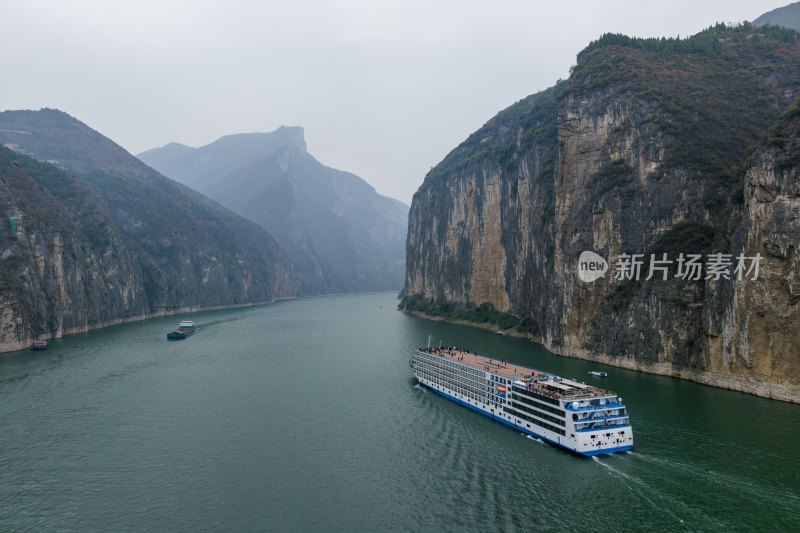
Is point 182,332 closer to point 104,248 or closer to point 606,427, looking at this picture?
point 104,248

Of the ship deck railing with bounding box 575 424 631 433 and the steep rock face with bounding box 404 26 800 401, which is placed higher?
the steep rock face with bounding box 404 26 800 401

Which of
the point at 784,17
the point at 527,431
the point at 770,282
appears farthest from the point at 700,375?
the point at 784,17

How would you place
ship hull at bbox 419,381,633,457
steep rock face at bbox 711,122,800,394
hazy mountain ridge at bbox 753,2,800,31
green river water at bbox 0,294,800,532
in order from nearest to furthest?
1. green river water at bbox 0,294,800,532
2. ship hull at bbox 419,381,633,457
3. steep rock face at bbox 711,122,800,394
4. hazy mountain ridge at bbox 753,2,800,31

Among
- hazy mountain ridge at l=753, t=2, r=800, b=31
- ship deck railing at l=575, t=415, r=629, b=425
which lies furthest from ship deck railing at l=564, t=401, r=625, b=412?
hazy mountain ridge at l=753, t=2, r=800, b=31

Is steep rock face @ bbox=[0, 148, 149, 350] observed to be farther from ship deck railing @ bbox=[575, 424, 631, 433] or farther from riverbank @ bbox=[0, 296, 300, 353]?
ship deck railing @ bbox=[575, 424, 631, 433]

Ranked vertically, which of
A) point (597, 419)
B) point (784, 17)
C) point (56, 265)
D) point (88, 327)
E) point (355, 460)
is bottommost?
point (88, 327)

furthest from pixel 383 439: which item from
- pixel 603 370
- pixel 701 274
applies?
pixel 701 274

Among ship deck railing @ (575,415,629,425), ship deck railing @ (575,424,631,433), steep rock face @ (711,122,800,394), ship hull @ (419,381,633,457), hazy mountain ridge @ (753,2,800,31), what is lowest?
ship hull @ (419,381,633,457)
